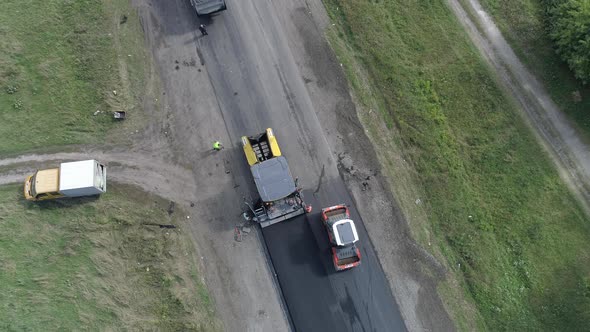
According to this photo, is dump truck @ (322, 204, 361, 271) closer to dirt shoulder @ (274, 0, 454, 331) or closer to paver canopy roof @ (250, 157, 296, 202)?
dirt shoulder @ (274, 0, 454, 331)

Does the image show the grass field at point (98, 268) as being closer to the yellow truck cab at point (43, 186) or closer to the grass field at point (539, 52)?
the yellow truck cab at point (43, 186)

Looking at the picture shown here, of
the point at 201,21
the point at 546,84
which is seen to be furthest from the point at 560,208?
the point at 201,21

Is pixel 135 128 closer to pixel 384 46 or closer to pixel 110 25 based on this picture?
pixel 110 25

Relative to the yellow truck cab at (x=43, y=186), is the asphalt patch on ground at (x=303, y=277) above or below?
below

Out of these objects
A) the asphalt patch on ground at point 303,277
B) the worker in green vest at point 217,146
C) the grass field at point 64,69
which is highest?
the grass field at point 64,69

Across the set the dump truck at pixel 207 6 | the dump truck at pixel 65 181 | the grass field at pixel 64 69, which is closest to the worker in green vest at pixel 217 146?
the grass field at pixel 64 69

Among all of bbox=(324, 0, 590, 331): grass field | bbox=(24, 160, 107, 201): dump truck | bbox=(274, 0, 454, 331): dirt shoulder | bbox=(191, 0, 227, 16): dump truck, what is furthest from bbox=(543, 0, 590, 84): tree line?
bbox=(24, 160, 107, 201): dump truck
